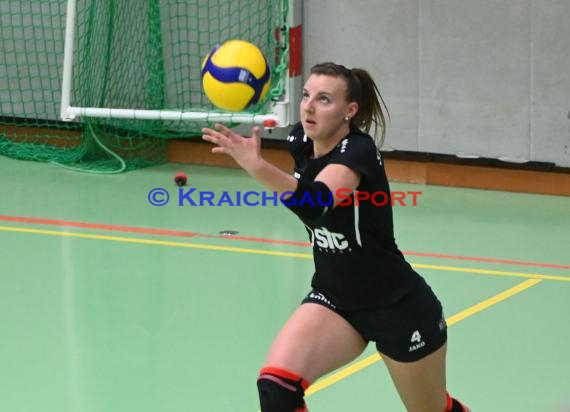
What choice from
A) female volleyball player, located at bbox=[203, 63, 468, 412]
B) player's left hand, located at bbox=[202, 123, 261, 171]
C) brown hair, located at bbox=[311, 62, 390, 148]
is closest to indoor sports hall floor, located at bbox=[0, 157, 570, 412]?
female volleyball player, located at bbox=[203, 63, 468, 412]

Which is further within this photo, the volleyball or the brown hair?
the volleyball

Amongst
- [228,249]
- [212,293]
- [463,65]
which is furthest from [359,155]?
[463,65]

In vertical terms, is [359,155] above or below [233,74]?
below

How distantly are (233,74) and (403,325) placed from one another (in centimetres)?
328

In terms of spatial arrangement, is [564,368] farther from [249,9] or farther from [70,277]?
[249,9]

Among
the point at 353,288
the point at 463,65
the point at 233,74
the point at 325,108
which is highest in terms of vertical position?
the point at 463,65

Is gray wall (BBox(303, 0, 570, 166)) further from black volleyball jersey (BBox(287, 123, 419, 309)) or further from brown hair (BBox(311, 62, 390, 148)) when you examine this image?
A: black volleyball jersey (BBox(287, 123, 419, 309))

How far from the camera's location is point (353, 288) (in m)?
4.39

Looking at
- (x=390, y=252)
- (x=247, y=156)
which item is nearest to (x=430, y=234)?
(x=390, y=252)

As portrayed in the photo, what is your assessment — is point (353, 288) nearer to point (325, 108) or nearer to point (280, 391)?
point (280, 391)

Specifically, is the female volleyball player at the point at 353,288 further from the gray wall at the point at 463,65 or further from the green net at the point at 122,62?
the green net at the point at 122,62

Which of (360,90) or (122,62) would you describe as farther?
(122,62)

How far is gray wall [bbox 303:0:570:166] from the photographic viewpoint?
9.42m

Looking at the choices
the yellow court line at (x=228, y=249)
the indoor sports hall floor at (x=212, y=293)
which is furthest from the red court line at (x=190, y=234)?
the yellow court line at (x=228, y=249)
